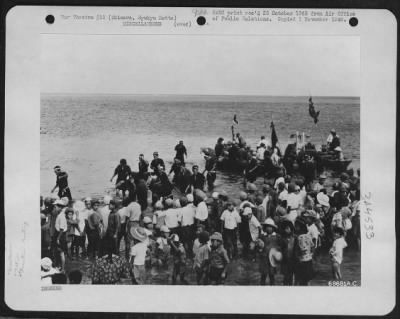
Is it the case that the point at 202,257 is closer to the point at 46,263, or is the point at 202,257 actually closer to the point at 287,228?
the point at 287,228

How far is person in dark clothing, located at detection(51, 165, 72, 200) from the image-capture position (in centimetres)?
118

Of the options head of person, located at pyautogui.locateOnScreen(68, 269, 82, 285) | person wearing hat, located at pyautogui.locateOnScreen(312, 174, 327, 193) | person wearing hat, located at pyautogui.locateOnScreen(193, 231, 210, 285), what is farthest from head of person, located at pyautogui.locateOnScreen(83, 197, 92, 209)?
person wearing hat, located at pyautogui.locateOnScreen(312, 174, 327, 193)

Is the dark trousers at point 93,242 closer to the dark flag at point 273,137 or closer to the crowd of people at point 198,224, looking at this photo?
the crowd of people at point 198,224

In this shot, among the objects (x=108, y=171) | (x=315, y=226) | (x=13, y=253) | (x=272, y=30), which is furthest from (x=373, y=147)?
(x=13, y=253)

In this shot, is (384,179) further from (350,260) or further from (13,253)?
(13,253)

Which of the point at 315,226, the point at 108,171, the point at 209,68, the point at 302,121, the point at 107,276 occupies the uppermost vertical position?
the point at 209,68

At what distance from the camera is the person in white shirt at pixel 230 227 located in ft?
3.86

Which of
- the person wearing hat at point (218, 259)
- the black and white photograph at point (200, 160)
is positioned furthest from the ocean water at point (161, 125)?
the person wearing hat at point (218, 259)

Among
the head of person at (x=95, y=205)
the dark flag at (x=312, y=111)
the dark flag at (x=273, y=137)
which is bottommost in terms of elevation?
the head of person at (x=95, y=205)

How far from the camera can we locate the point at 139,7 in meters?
1.19

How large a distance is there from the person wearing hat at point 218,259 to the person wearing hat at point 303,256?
0.14 metres

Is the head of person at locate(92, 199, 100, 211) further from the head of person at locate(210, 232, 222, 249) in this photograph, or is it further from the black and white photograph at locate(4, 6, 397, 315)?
the head of person at locate(210, 232, 222, 249)

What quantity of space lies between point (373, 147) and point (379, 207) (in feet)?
0.41

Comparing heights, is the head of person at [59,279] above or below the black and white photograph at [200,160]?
below
